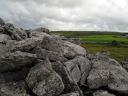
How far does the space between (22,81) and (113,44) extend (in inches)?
6306

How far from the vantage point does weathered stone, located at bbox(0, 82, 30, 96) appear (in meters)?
24.7

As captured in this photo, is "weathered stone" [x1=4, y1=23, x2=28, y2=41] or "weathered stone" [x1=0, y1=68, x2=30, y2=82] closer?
"weathered stone" [x1=0, y1=68, x2=30, y2=82]

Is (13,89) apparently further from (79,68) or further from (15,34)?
(15,34)

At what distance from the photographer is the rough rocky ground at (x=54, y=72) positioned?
25.4 metres

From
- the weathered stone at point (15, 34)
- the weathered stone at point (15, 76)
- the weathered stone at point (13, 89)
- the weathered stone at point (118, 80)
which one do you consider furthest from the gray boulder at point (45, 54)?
the weathered stone at point (15, 34)

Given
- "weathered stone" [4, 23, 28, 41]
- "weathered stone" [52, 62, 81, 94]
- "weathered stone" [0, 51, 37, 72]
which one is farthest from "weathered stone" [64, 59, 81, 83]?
"weathered stone" [4, 23, 28, 41]

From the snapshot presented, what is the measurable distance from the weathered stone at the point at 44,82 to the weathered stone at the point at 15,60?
1113 mm

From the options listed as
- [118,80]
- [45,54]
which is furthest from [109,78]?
[45,54]

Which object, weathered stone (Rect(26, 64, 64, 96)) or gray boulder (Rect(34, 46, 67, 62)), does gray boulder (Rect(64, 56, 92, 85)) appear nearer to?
gray boulder (Rect(34, 46, 67, 62))

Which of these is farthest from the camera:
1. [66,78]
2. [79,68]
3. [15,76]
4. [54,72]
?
[79,68]

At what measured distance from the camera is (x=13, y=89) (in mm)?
25344

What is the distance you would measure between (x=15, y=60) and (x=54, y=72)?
12.8 ft

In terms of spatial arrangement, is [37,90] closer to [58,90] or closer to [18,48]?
[58,90]

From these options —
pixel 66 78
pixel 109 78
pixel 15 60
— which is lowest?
pixel 109 78
